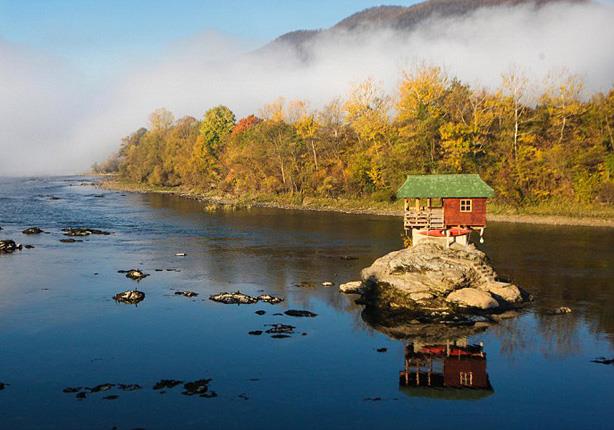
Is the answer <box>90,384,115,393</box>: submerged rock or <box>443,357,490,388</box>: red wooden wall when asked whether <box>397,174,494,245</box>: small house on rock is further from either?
<box>90,384,115,393</box>: submerged rock

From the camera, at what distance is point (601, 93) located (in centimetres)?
8481

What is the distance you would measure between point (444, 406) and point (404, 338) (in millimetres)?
7872

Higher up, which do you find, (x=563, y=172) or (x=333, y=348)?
(x=563, y=172)

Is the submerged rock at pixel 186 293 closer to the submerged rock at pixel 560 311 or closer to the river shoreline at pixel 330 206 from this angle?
the submerged rock at pixel 560 311

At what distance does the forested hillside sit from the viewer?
82.4m

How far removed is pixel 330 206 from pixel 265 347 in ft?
230

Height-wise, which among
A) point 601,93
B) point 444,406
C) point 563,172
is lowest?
point 444,406

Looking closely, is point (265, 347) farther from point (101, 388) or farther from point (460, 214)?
point (460, 214)

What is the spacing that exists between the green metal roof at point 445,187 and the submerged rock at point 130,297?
2123 centimetres

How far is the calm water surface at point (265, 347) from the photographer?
2309 cm

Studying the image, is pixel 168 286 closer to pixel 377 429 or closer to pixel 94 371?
pixel 94 371

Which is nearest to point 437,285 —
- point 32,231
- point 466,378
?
point 466,378

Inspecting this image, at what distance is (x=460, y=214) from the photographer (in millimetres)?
45156

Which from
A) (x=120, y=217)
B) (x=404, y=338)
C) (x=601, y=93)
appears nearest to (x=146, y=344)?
(x=404, y=338)
